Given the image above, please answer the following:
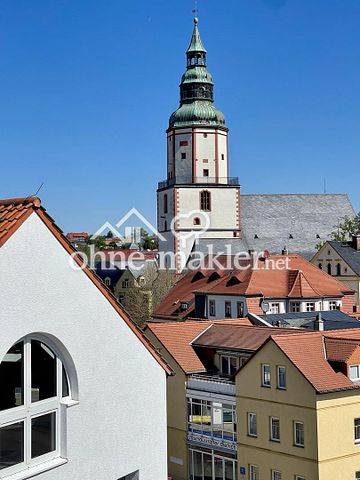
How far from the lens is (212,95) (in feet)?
270

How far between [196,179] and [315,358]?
2120 inches

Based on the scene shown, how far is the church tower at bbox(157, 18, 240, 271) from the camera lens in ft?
254

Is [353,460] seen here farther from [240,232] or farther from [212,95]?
[212,95]

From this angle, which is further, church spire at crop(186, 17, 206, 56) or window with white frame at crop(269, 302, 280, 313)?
church spire at crop(186, 17, 206, 56)

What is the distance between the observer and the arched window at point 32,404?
7.39 metres

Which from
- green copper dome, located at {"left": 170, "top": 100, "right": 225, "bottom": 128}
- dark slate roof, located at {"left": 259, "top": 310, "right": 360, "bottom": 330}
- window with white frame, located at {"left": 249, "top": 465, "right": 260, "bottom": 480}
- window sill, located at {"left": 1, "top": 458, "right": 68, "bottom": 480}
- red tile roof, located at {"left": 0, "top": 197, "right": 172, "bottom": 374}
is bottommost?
window with white frame, located at {"left": 249, "top": 465, "right": 260, "bottom": 480}

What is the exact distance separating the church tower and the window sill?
223ft

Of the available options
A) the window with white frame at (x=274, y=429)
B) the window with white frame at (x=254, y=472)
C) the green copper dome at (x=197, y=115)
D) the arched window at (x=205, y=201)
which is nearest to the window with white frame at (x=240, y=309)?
the window with white frame at (x=254, y=472)

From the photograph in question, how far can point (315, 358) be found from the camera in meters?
26.0

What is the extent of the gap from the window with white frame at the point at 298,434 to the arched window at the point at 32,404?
18198 millimetres

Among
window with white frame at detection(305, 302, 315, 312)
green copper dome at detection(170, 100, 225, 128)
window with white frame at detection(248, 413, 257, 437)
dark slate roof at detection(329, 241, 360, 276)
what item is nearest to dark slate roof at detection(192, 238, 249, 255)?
dark slate roof at detection(329, 241, 360, 276)

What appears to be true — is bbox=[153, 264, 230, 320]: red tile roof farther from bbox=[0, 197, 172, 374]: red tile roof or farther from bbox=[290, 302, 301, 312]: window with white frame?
bbox=[0, 197, 172, 374]: red tile roof

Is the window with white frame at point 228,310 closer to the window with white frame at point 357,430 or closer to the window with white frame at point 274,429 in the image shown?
the window with white frame at point 274,429

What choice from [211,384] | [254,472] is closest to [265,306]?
[211,384]
